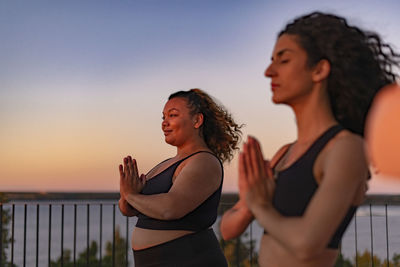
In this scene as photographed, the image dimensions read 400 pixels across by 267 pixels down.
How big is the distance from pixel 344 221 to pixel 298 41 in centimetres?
56

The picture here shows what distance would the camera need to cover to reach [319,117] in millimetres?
1607

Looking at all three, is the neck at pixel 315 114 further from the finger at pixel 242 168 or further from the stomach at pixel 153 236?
the stomach at pixel 153 236

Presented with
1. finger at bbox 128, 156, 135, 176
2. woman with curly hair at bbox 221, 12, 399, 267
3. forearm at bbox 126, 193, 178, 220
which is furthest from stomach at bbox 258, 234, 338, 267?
finger at bbox 128, 156, 135, 176

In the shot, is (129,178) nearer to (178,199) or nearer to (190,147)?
(178,199)

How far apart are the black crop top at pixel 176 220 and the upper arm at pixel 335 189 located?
151 centimetres

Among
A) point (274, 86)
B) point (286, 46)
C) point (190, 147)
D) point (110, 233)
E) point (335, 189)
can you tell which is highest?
point (286, 46)

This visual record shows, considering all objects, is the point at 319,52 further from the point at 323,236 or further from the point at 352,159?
the point at 323,236

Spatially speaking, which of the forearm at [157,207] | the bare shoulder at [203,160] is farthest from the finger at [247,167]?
the bare shoulder at [203,160]

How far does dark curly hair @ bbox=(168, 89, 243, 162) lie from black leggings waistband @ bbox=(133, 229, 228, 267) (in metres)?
0.61

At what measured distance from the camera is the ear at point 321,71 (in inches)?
62.5

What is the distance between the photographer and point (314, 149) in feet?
4.97

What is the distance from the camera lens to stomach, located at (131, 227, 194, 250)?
281 cm

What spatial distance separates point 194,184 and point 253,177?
1.35 meters

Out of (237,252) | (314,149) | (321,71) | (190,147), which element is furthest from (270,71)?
(237,252)
